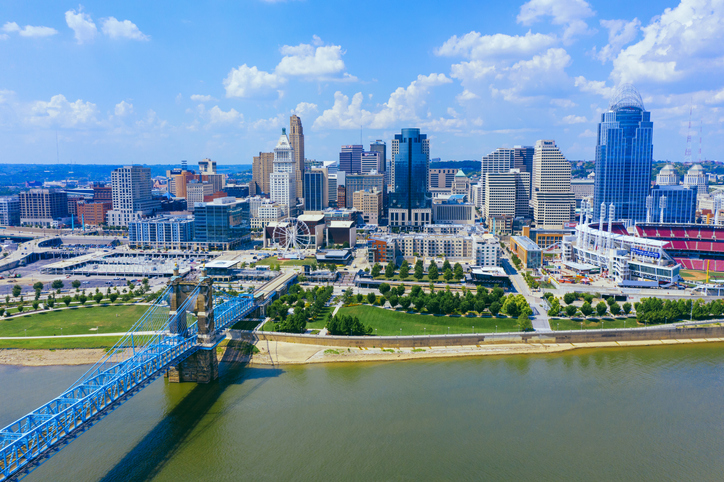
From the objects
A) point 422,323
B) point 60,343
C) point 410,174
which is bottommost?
point 60,343

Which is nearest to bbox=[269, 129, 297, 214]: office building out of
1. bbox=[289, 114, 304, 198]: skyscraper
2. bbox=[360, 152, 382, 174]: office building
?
bbox=[289, 114, 304, 198]: skyscraper

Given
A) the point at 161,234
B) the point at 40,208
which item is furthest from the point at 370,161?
the point at 161,234

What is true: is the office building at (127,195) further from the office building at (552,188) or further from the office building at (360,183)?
the office building at (552,188)

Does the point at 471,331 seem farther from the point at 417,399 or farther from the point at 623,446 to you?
the point at 623,446

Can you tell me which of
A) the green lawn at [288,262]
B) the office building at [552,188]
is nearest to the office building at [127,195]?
the green lawn at [288,262]

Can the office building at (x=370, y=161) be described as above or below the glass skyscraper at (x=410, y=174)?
above

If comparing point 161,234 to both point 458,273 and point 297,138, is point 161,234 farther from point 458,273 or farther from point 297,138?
point 297,138

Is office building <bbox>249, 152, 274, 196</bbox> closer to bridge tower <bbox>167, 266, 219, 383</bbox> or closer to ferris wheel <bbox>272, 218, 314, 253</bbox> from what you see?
ferris wheel <bbox>272, 218, 314, 253</bbox>
